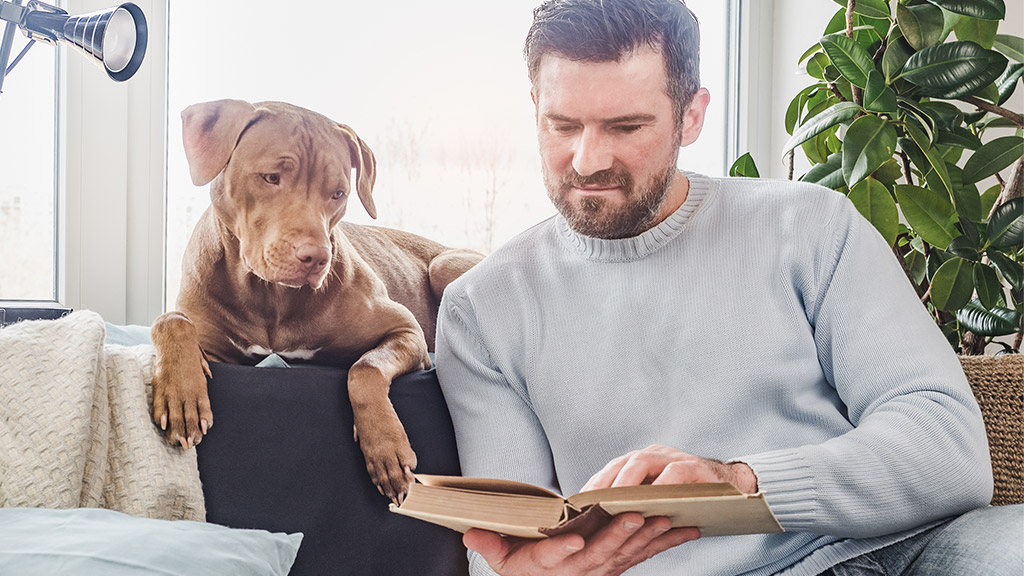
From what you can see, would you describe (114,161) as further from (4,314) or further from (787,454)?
(787,454)

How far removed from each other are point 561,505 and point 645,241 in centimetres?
63

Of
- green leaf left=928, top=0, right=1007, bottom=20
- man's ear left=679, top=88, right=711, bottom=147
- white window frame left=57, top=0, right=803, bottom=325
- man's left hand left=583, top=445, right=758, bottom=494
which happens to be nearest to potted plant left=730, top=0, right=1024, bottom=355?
green leaf left=928, top=0, right=1007, bottom=20

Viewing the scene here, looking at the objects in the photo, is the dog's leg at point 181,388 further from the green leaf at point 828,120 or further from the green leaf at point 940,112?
the green leaf at point 940,112

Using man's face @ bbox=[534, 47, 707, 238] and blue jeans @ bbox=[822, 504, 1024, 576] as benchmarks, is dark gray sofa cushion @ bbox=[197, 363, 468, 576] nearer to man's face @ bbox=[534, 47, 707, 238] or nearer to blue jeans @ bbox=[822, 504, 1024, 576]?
man's face @ bbox=[534, 47, 707, 238]

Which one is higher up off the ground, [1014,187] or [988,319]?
[1014,187]

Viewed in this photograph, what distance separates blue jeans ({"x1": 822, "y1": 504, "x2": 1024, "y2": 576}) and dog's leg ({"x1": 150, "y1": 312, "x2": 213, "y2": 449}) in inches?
33.8

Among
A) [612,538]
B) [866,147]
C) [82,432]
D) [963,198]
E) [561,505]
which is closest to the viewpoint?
[561,505]

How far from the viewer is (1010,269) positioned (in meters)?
1.55

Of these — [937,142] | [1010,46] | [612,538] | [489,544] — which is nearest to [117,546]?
[489,544]

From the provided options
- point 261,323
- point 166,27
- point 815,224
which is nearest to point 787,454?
point 815,224

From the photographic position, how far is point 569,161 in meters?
1.21

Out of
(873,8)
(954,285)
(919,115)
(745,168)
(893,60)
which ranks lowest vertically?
(954,285)

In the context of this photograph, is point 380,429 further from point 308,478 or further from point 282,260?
point 282,260

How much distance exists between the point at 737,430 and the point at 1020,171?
0.92m
